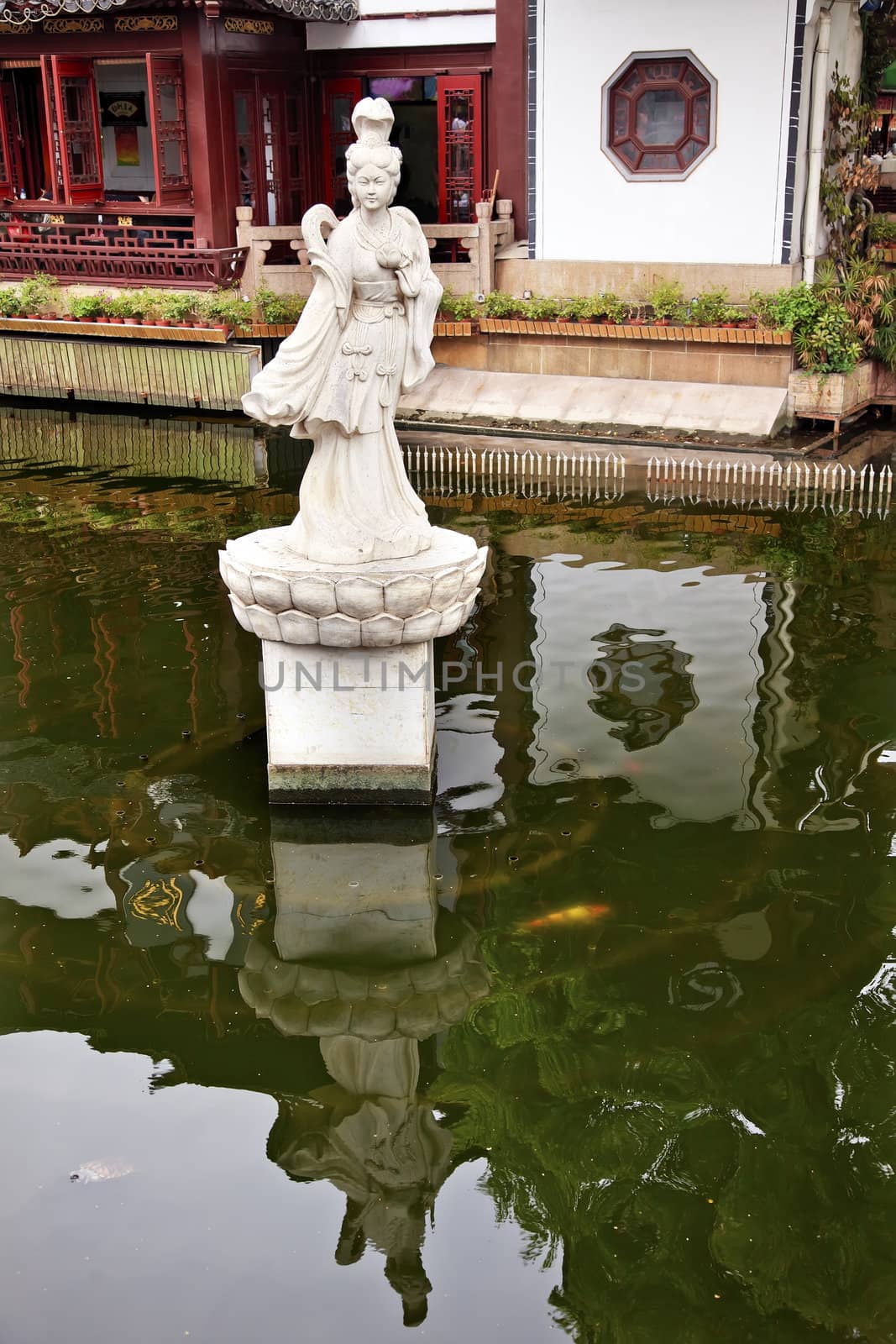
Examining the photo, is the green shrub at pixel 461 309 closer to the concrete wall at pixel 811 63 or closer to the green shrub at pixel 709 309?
the green shrub at pixel 709 309

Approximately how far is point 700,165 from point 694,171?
0.10m

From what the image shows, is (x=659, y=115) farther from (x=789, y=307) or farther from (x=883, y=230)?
(x=789, y=307)

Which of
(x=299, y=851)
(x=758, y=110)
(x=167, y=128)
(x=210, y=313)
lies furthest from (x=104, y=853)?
(x=167, y=128)

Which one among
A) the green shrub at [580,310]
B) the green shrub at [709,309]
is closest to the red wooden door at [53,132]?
the green shrub at [580,310]

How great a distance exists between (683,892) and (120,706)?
4.57 meters

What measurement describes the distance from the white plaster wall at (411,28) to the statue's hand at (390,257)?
16.9m

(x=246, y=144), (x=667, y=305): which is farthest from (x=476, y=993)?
(x=246, y=144)

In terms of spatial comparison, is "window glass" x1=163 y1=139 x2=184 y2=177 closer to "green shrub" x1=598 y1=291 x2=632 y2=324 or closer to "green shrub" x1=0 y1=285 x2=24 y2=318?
"green shrub" x1=0 y1=285 x2=24 y2=318

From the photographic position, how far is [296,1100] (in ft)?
21.1

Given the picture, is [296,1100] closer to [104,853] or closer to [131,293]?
[104,853]

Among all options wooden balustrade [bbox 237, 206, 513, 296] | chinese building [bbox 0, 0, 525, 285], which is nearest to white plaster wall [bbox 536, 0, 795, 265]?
wooden balustrade [bbox 237, 206, 513, 296]

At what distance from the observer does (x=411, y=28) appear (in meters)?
23.3

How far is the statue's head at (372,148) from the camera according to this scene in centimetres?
778

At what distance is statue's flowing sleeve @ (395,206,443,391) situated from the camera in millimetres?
8031
